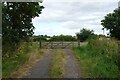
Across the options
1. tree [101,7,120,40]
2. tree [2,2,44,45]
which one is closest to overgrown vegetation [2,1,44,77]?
tree [2,2,44,45]

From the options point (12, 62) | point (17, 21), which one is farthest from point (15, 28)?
point (12, 62)

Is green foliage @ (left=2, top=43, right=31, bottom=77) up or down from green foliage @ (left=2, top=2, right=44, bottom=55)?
down

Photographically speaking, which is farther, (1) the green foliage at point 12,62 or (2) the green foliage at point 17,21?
(2) the green foliage at point 17,21

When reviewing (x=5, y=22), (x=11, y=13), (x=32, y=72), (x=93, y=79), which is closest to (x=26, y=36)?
(x=11, y=13)

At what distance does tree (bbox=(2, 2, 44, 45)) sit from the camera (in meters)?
17.3

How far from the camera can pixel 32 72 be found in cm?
1525

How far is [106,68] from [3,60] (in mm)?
5104

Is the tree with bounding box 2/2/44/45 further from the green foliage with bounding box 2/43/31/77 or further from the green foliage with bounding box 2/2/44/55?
the green foliage with bounding box 2/43/31/77

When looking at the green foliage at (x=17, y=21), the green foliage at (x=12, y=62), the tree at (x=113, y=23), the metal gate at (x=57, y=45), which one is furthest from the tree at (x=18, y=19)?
the tree at (x=113, y=23)

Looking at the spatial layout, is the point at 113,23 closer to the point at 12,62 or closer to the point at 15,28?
the point at 15,28

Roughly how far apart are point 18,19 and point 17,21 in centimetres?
15

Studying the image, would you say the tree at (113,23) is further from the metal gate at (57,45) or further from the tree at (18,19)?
the tree at (18,19)

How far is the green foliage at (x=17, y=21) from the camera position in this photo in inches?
671

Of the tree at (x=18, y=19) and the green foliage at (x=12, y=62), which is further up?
the tree at (x=18, y=19)
